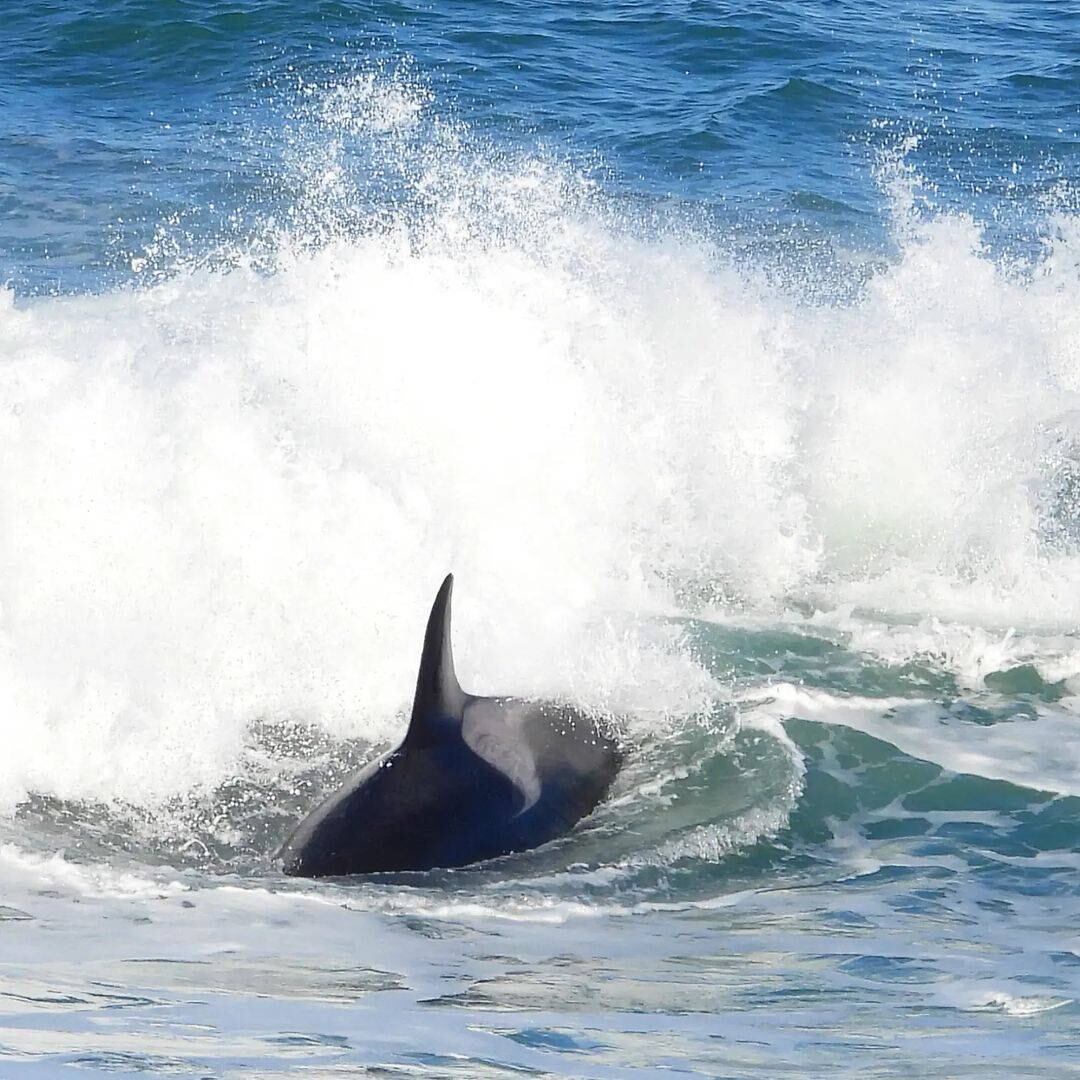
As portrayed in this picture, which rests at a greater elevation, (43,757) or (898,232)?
(898,232)

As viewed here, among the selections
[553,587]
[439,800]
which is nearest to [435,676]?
[439,800]

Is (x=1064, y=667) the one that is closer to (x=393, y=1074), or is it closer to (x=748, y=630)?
(x=748, y=630)

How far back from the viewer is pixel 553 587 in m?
10.1

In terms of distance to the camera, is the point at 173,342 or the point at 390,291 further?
the point at 173,342

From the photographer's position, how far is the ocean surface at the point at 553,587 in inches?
204

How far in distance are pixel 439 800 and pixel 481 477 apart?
4526 millimetres

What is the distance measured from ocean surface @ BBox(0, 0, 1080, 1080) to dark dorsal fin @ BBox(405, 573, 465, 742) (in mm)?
632

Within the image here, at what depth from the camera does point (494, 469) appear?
10961mm

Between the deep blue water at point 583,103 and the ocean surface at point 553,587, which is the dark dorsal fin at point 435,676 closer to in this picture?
the ocean surface at point 553,587

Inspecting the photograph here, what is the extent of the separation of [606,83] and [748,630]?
15.0 meters

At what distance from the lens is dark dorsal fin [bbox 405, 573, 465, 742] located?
20.9ft

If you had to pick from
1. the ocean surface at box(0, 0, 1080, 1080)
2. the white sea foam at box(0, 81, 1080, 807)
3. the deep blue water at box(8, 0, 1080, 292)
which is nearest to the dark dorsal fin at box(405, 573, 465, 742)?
the ocean surface at box(0, 0, 1080, 1080)

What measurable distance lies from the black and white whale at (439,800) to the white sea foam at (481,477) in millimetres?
1138

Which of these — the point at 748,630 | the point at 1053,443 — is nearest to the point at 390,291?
the point at 748,630
